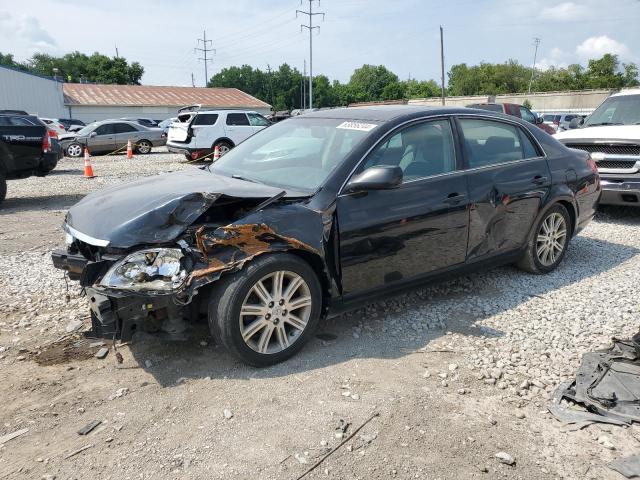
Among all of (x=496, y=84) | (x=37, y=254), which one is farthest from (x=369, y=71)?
(x=37, y=254)

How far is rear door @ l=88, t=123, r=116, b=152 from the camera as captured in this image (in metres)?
21.4

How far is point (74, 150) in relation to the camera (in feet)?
68.0

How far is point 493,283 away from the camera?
16.6ft

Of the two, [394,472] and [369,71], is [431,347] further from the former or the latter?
[369,71]

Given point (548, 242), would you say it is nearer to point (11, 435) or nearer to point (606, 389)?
point (606, 389)

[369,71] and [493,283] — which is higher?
[369,71]

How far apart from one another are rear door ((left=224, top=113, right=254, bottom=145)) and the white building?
25.9 m

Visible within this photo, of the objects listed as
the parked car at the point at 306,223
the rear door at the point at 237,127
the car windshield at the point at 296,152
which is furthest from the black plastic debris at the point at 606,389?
the rear door at the point at 237,127

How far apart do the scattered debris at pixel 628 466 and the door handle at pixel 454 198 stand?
7.10 ft

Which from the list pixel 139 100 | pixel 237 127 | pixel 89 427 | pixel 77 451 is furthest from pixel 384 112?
pixel 139 100

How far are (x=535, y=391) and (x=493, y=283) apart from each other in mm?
1923

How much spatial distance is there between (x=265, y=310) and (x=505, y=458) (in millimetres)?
1629

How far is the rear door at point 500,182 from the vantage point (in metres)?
4.45

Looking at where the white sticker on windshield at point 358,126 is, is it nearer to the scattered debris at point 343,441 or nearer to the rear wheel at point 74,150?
the scattered debris at point 343,441
